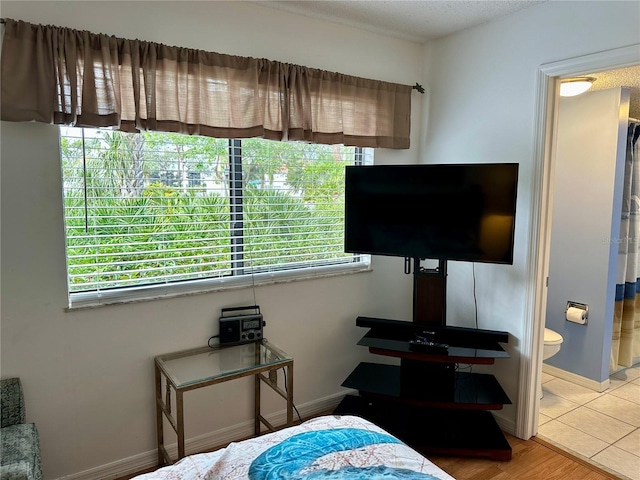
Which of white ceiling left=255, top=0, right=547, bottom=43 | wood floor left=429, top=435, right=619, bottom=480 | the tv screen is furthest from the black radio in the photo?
white ceiling left=255, top=0, right=547, bottom=43

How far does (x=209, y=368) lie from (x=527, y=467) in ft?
6.02

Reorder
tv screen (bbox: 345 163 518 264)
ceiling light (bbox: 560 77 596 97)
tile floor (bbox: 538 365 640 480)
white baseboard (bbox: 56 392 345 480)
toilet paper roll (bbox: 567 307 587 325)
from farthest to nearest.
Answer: toilet paper roll (bbox: 567 307 587 325) → ceiling light (bbox: 560 77 596 97) → tile floor (bbox: 538 365 640 480) → tv screen (bbox: 345 163 518 264) → white baseboard (bbox: 56 392 345 480)

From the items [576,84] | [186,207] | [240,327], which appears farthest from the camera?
[576,84]

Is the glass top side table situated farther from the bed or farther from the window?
the bed

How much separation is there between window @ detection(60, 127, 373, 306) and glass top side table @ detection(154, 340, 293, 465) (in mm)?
369

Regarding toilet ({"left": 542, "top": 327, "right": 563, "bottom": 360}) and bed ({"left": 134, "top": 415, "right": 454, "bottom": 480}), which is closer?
bed ({"left": 134, "top": 415, "right": 454, "bottom": 480})

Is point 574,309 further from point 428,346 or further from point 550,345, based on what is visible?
point 428,346

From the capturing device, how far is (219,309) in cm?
258

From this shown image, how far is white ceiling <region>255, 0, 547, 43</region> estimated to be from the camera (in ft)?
8.22

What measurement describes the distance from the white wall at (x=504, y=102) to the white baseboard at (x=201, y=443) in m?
1.13

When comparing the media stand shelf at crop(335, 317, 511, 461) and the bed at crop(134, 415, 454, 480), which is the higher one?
the bed at crop(134, 415, 454, 480)

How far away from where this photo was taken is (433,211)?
8.46 ft

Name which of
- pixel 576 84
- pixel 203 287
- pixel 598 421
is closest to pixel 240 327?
pixel 203 287

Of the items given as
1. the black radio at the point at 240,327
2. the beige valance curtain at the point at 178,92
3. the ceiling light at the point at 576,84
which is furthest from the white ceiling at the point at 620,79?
the black radio at the point at 240,327
